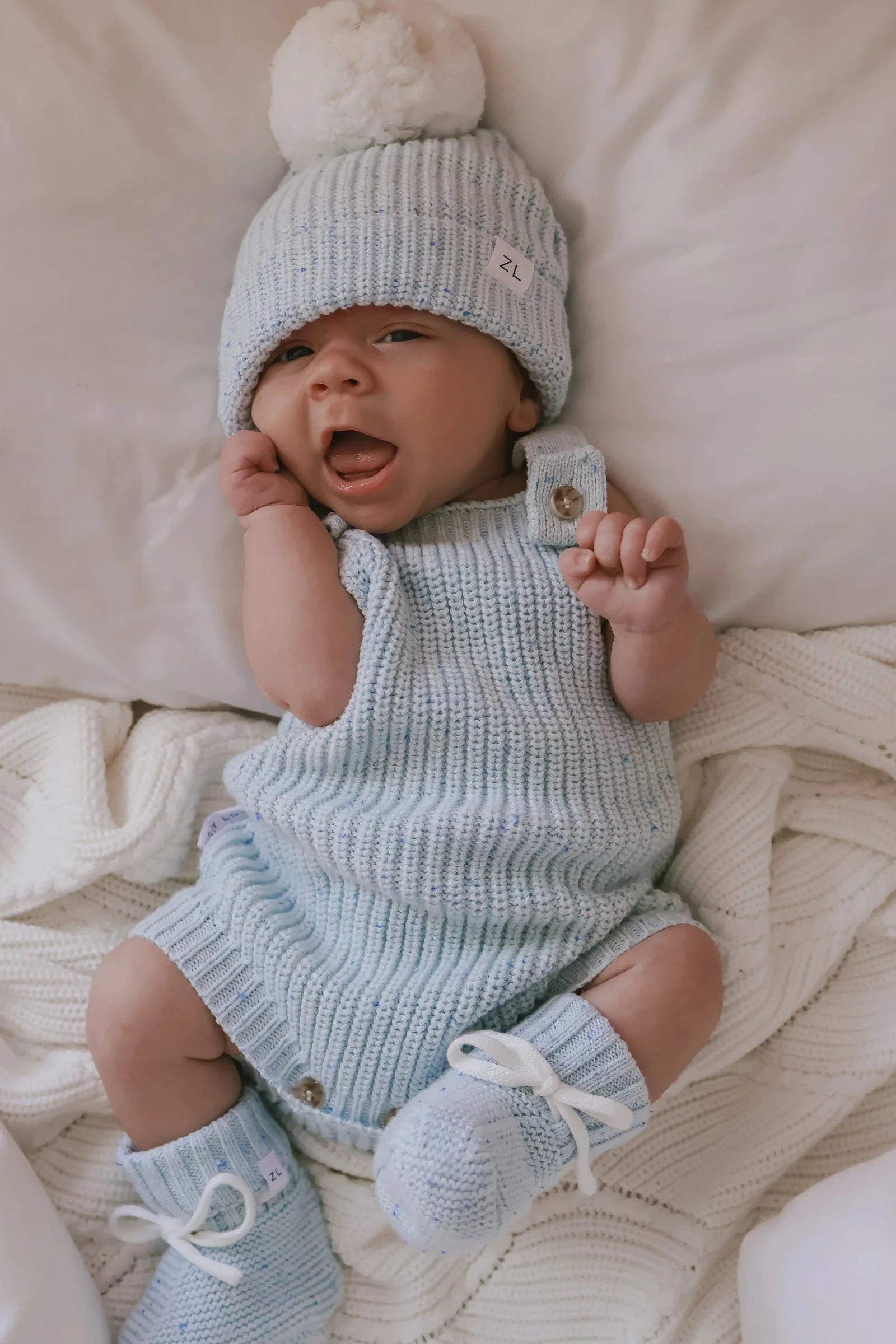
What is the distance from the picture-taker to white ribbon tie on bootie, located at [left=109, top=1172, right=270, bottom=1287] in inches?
38.8

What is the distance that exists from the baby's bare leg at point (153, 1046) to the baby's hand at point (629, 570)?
51cm

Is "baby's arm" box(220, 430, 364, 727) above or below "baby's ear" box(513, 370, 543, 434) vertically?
below

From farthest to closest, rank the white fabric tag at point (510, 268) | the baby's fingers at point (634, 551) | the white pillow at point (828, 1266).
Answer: the white fabric tag at point (510, 268) → the baby's fingers at point (634, 551) → the white pillow at point (828, 1266)

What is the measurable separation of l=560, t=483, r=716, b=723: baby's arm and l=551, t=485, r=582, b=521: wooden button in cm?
7

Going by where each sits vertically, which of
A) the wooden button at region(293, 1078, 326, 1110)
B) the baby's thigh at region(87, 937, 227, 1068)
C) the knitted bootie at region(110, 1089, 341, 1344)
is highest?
the baby's thigh at region(87, 937, 227, 1068)

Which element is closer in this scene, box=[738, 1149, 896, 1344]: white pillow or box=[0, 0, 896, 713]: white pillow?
box=[738, 1149, 896, 1344]: white pillow

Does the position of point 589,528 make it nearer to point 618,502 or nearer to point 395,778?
point 618,502

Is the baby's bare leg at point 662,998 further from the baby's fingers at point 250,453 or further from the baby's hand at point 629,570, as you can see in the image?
the baby's fingers at point 250,453

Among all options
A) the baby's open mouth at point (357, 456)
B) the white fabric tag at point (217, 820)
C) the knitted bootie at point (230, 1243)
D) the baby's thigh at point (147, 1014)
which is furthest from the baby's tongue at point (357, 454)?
the knitted bootie at point (230, 1243)

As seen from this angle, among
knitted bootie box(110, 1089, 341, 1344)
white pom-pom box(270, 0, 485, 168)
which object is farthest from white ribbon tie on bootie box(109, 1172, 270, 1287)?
white pom-pom box(270, 0, 485, 168)

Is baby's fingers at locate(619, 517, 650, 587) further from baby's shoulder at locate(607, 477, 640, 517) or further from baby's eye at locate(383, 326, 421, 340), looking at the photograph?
baby's eye at locate(383, 326, 421, 340)

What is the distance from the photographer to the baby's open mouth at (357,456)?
103 cm

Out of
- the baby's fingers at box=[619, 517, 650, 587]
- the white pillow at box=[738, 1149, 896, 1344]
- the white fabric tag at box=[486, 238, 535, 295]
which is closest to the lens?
the white pillow at box=[738, 1149, 896, 1344]

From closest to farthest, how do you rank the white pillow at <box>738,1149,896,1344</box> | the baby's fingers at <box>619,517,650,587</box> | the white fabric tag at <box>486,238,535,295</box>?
the white pillow at <box>738,1149,896,1344</box>, the baby's fingers at <box>619,517,650,587</box>, the white fabric tag at <box>486,238,535,295</box>
